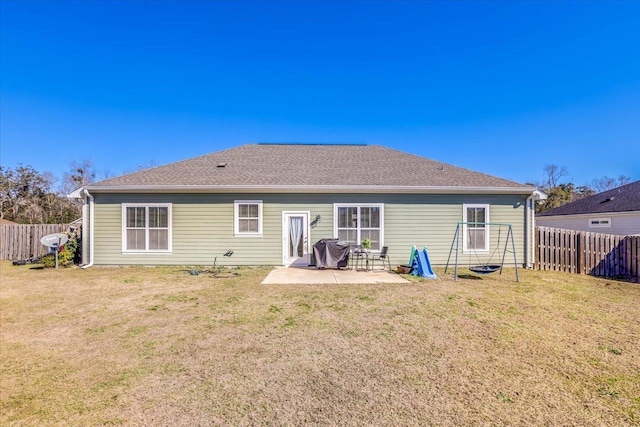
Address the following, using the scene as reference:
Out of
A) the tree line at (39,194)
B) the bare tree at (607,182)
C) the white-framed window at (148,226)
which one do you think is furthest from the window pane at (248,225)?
the bare tree at (607,182)

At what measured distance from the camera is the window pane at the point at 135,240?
10461 mm

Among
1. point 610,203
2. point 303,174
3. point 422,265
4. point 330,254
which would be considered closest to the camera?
point 422,265

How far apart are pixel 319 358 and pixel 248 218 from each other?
7.48 meters

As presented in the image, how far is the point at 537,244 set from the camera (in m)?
10.5

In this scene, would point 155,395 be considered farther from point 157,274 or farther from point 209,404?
point 157,274

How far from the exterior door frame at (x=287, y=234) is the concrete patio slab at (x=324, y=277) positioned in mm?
534

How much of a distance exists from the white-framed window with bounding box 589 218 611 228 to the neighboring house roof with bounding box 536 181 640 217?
449 millimetres

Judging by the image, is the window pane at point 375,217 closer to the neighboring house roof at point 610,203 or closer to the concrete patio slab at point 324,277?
the concrete patio slab at point 324,277

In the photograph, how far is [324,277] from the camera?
859 cm

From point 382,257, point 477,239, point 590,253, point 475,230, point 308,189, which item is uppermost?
point 308,189

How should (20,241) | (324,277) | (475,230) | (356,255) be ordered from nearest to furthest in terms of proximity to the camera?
(324,277) → (356,255) → (475,230) → (20,241)

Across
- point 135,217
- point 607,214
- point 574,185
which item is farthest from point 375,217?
point 574,185

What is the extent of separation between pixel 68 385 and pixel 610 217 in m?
22.4

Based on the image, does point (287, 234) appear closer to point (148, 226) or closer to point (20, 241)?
point (148, 226)
